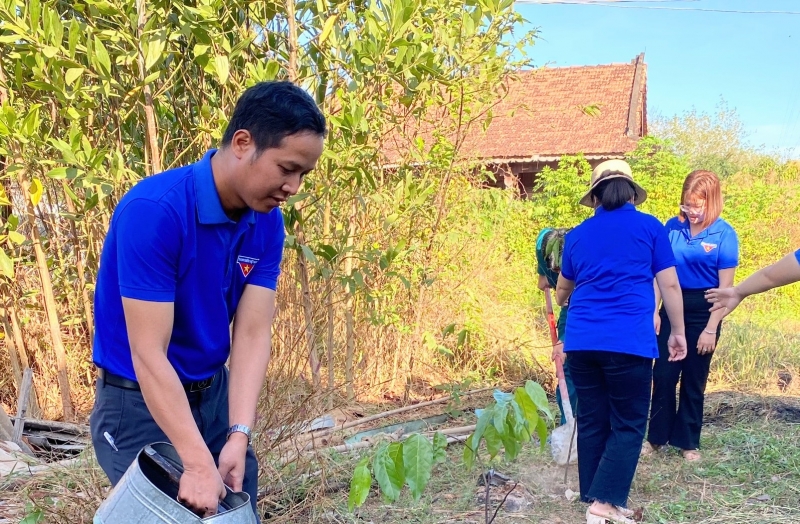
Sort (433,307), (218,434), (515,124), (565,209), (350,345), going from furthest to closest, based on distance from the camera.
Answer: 1. (515,124)
2. (565,209)
3. (433,307)
4. (350,345)
5. (218,434)

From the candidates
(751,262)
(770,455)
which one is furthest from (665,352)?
(751,262)

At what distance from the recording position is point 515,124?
584 inches

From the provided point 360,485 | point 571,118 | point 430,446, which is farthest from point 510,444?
point 571,118

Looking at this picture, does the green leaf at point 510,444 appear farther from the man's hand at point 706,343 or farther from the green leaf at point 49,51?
the man's hand at point 706,343

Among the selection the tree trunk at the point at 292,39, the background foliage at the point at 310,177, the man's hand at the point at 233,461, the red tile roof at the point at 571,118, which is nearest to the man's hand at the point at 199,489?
the man's hand at the point at 233,461

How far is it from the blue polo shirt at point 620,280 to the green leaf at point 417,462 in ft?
6.02

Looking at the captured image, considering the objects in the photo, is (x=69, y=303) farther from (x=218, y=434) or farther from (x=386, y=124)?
(x=218, y=434)

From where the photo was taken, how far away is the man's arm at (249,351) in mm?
1971

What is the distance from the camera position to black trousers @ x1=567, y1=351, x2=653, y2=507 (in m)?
3.31

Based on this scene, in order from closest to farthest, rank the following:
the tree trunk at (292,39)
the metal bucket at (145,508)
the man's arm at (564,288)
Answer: the metal bucket at (145,508)
the tree trunk at (292,39)
the man's arm at (564,288)

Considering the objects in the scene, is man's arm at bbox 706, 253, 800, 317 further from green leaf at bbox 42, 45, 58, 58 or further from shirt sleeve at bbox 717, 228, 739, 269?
green leaf at bbox 42, 45, 58, 58

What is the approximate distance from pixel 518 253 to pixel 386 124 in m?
5.53

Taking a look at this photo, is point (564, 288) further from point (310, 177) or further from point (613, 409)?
point (310, 177)

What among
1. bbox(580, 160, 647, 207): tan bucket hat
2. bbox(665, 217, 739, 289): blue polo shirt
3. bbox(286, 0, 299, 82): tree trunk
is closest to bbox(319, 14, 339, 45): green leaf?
bbox(286, 0, 299, 82): tree trunk
